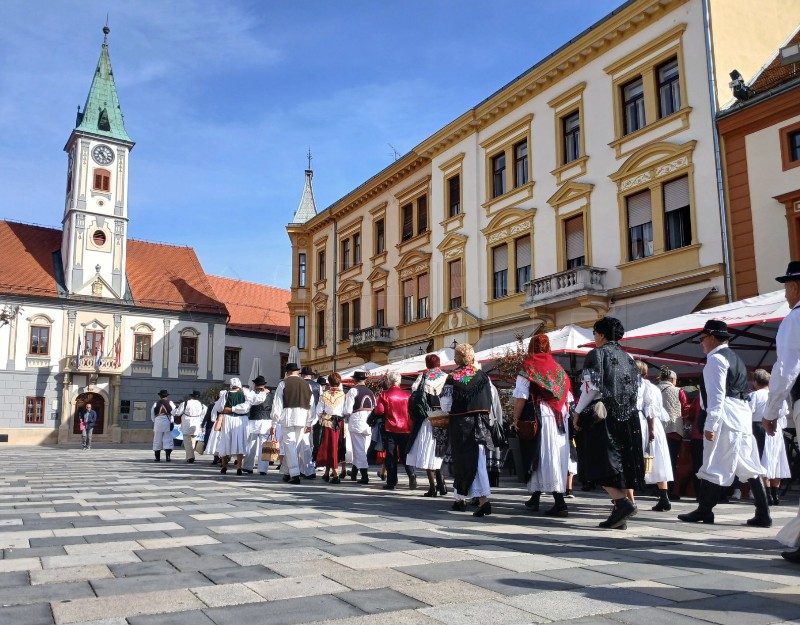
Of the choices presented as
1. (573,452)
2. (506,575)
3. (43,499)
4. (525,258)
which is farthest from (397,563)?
(525,258)

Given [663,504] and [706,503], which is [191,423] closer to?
[663,504]

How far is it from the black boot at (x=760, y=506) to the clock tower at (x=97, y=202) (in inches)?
1734

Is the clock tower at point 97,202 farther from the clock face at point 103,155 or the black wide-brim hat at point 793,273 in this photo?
the black wide-brim hat at point 793,273

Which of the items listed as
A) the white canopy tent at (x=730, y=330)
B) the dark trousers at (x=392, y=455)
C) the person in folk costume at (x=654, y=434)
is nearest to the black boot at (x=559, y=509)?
the person in folk costume at (x=654, y=434)

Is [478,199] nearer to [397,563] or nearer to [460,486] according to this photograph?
[460,486]

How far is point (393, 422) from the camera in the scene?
1161 cm

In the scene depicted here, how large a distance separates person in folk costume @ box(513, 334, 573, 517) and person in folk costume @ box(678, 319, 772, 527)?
1375 millimetres

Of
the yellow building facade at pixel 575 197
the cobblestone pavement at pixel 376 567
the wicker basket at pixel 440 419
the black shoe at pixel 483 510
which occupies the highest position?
the yellow building facade at pixel 575 197

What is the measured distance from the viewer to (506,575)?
4484 millimetres

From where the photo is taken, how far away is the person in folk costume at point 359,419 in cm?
1272

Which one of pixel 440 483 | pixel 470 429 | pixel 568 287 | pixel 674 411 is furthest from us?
pixel 568 287

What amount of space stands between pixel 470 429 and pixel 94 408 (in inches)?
1601

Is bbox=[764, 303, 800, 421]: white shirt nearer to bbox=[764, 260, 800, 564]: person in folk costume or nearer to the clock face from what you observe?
bbox=[764, 260, 800, 564]: person in folk costume

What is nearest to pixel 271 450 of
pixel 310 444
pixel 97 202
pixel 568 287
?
pixel 310 444
